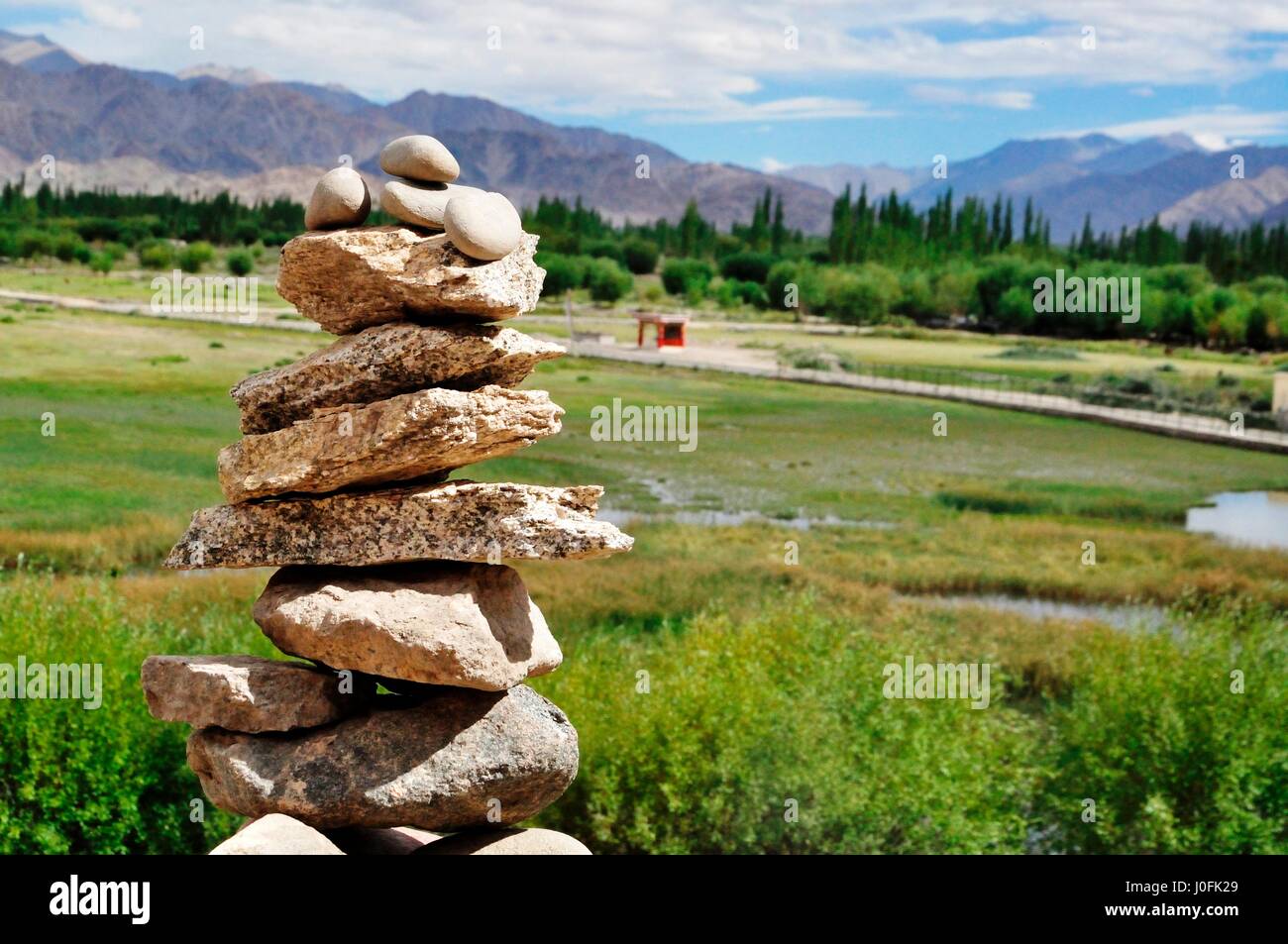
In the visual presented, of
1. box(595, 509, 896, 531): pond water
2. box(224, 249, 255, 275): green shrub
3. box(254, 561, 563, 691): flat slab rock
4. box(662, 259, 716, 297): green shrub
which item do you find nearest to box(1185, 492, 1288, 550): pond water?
box(595, 509, 896, 531): pond water

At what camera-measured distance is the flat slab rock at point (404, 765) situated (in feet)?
42.7

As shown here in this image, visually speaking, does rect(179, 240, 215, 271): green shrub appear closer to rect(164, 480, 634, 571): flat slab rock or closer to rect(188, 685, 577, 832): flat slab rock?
rect(164, 480, 634, 571): flat slab rock

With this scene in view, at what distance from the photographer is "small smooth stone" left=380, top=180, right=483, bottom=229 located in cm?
1332

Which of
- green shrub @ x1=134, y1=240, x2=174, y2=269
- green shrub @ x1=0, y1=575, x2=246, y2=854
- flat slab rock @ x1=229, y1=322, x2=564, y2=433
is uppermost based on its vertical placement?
green shrub @ x1=134, y1=240, x2=174, y2=269

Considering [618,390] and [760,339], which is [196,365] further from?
[760,339]

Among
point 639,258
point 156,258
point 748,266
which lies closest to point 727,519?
point 156,258

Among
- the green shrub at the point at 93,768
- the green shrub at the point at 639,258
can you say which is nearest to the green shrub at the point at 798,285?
the green shrub at the point at 639,258

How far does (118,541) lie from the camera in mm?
40688

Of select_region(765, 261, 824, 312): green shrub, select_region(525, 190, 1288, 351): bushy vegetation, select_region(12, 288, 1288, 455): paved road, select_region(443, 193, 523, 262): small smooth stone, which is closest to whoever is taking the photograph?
select_region(443, 193, 523, 262): small smooth stone

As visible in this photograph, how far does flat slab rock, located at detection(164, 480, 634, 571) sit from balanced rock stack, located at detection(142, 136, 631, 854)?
0.8 inches

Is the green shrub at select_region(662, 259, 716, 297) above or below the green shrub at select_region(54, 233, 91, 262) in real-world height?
above

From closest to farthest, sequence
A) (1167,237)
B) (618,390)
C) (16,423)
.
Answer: (16,423) → (618,390) → (1167,237)
